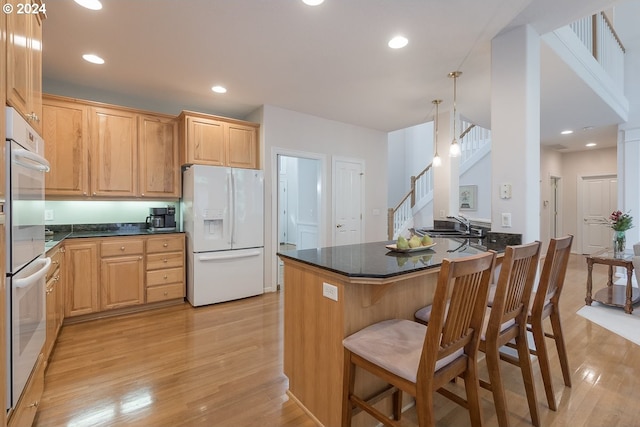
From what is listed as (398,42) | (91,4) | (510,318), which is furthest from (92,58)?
(510,318)

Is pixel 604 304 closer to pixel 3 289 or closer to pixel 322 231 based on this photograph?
pixel 322 231

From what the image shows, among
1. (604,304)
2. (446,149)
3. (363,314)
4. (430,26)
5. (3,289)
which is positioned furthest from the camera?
(446,149)

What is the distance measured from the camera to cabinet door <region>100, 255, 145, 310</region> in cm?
320

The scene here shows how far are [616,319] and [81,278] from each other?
5.64 m

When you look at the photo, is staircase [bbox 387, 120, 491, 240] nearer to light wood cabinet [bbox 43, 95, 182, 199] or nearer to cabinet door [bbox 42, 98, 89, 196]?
light wood cabinet [bbox 43, 95, 182, 199]

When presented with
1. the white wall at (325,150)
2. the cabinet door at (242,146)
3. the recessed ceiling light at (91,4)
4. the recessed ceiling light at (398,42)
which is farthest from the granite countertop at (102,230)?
the recessed ceiling light at (398,42)

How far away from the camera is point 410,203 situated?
7.21m

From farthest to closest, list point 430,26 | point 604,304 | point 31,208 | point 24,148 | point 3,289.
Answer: point 604,304 → point 430,26 → point 31,208 → point 24,148 → point 3,289

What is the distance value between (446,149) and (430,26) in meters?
2.23

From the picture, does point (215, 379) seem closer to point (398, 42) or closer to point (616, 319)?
point (398, 42)

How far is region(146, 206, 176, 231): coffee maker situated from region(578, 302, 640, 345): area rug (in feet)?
16.4

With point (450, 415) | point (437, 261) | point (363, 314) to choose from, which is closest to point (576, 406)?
point (450, 415)

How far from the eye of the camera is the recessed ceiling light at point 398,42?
2480mm

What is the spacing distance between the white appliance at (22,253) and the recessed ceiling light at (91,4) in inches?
43.3
